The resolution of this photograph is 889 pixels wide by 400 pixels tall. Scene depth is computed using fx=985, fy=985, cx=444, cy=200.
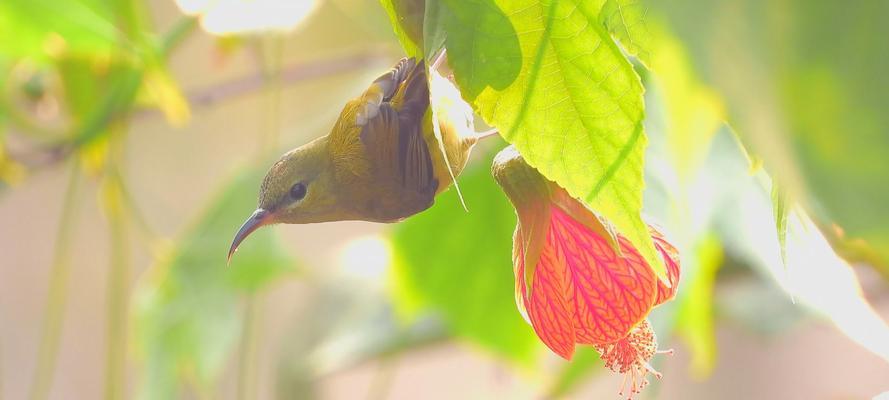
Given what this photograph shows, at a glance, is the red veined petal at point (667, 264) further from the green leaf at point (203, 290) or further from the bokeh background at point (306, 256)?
the green leaf at point (203, 290)

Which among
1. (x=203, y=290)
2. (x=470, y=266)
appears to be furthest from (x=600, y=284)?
(x=203, y=290)

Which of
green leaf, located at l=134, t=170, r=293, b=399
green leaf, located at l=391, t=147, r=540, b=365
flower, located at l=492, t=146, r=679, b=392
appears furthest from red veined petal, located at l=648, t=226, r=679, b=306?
green leaf, located at l=134, t=170, r=293, b=399

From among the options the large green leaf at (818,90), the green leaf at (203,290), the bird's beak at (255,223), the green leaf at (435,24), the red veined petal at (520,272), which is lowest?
the large green leaf at (818,90)

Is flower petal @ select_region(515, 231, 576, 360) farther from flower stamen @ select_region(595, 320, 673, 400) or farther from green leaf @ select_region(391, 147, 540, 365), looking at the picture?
green leaf @ select_region(391, 147, 540, 365)

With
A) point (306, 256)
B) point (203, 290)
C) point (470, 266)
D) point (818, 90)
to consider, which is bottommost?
point (818, 90)

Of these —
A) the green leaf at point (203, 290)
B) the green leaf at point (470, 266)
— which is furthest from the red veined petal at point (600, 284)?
the green leaf at point (203, 290)

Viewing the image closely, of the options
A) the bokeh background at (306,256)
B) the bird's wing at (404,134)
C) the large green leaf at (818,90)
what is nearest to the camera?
the large green leaf at (818,90)

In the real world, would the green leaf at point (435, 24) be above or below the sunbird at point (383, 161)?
below

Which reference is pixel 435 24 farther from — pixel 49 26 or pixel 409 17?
pixel 49 26
